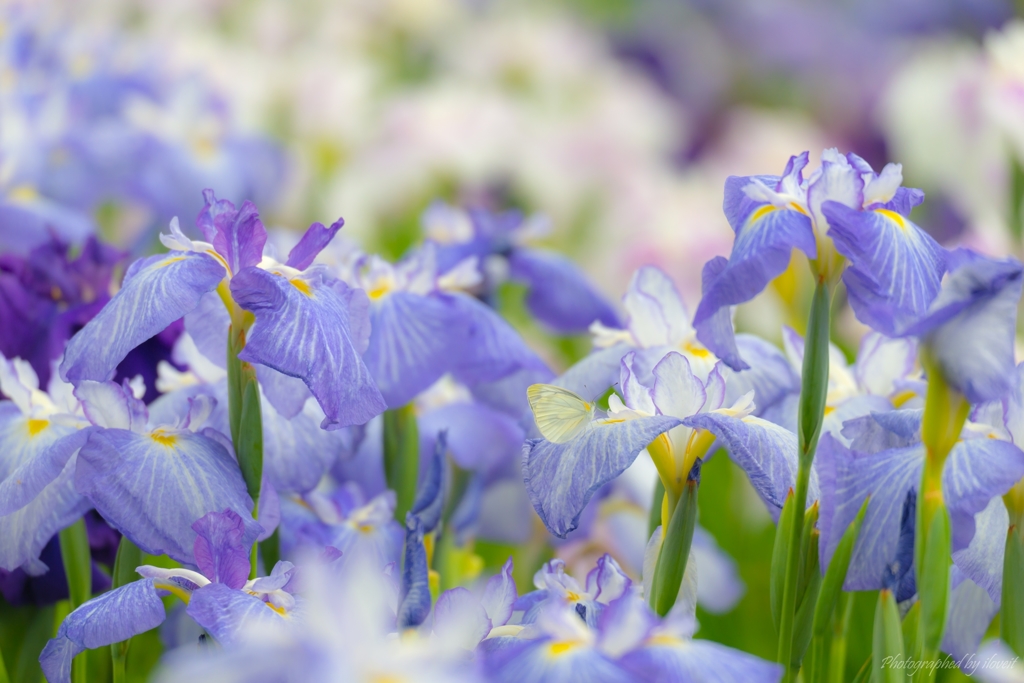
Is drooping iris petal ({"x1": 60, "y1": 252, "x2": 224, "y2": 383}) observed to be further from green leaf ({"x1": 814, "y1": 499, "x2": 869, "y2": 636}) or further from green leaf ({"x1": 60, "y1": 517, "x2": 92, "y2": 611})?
green leaf ({"x1": 814, "y1": 499, "x2": 869, "y2": 636})

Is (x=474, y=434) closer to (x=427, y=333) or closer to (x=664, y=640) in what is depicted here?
(x=427, y=333)

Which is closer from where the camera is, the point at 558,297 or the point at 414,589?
the point at 414,589

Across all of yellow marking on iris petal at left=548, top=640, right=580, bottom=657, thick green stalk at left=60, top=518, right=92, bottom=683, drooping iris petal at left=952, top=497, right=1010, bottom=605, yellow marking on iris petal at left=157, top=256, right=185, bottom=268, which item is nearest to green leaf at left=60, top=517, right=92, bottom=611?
thick green stalk at left=60, top=518, right=92, bottom=683

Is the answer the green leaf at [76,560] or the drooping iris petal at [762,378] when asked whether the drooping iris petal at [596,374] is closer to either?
the drooping iris petal at [762,378]

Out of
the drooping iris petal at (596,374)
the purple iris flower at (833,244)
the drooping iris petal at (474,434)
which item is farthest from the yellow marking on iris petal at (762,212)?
the drooping iris petal at (474,434)

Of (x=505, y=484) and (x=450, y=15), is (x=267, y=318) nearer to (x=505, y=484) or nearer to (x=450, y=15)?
(x=505, y=484)

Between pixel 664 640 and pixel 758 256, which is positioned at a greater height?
pixel 758 256

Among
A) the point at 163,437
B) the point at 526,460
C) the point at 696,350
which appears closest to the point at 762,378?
the point at 696,350
